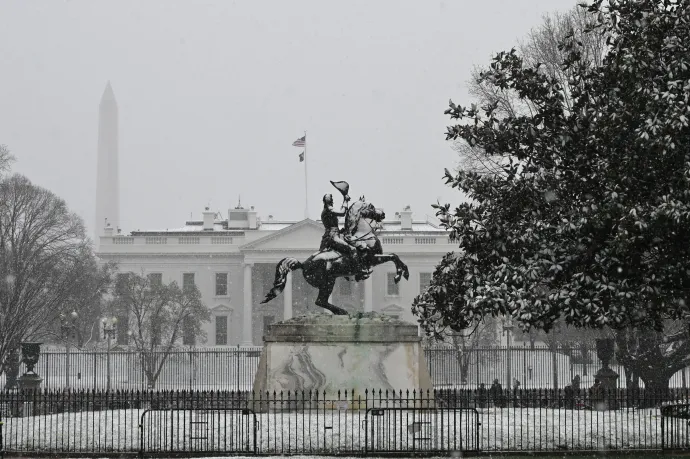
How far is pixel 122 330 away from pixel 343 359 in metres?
45.0

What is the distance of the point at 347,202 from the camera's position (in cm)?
1880

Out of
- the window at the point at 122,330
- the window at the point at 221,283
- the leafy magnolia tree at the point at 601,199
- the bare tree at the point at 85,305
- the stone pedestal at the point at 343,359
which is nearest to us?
the leafy magnolia tree at the point at 601,199

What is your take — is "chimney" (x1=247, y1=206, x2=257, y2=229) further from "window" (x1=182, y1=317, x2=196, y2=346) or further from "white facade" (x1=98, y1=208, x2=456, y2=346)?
"window" (x1=182, y1=317, x2=196, y2=346)

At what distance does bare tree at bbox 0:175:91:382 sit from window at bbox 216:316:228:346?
28.0 metres

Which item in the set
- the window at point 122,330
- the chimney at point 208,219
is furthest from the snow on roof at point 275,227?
the window at point 122,330

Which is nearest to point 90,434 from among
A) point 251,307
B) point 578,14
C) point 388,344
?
A: point 388,344

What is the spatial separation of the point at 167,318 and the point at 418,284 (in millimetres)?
27498

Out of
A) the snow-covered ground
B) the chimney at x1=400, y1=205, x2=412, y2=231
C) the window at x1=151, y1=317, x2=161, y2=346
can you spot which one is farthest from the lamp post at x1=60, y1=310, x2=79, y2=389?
the chimney at x1=400, y1=205, x2=412, y2=231

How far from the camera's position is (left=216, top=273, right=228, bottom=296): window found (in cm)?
7962

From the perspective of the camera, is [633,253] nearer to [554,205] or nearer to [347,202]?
[554,205]

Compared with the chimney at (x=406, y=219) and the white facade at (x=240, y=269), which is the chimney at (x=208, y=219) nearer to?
the white facade at (x=240, y=269)

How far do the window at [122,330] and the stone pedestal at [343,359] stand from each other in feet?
131

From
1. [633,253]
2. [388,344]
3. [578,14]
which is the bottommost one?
[388,344]

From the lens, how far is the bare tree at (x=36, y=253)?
123 feet
